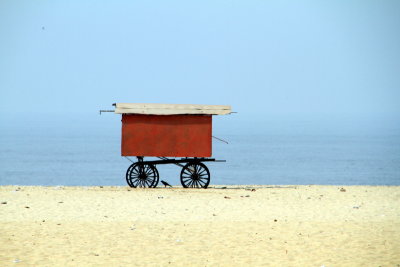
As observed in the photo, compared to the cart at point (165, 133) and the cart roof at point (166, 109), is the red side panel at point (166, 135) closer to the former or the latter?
the cart at point (165, 133)

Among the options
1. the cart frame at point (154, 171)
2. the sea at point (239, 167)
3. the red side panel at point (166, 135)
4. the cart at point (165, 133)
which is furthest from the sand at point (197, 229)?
the sea at point (239, 167)

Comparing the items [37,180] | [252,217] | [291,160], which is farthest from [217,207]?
[291,160]

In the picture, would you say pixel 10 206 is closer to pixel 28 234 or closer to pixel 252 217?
pixel 28 234

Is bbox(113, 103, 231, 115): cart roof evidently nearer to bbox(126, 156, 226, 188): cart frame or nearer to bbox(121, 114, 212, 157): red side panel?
bbox(121, 114, 212, 157): red side panel

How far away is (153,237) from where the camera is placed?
19.0 meters

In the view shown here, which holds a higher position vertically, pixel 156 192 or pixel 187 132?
pixel 187 132

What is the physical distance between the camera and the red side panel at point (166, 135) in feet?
103

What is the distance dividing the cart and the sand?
2.55 meters

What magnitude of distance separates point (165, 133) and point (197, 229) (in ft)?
39.1

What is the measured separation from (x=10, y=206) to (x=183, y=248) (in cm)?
870

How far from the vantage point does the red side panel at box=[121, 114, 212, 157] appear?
31.5 metres

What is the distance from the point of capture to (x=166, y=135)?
31.6 m

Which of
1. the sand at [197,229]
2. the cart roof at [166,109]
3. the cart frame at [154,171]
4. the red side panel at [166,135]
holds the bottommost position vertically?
the sand at [197,229]

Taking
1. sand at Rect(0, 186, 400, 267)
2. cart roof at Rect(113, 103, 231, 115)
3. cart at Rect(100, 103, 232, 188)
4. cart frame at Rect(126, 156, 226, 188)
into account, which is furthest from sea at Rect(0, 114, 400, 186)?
sand at Rect(0, 186, 400, 267)
